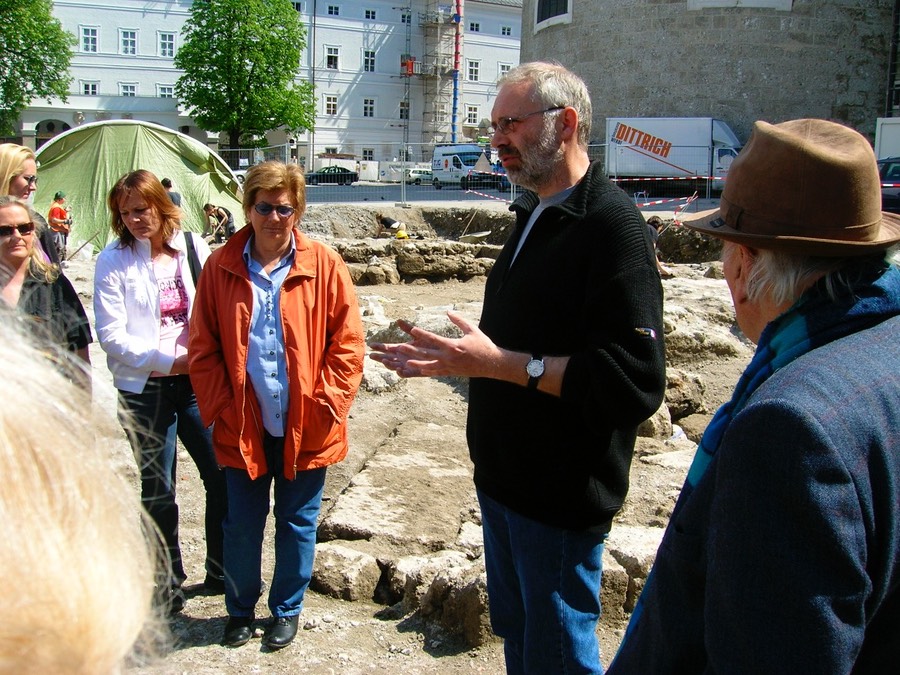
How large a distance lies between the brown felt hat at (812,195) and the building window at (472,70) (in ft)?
184

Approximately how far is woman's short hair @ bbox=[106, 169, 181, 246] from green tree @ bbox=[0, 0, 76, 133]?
42.1 m

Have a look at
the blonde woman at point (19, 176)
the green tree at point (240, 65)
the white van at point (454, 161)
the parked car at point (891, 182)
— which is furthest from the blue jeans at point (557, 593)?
the green tree at point (240, 65)

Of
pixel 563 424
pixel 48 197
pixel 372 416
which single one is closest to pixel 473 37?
pixel 48 197

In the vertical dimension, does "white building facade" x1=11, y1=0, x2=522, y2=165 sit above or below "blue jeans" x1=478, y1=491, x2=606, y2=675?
above

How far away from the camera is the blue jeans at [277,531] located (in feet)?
10.7

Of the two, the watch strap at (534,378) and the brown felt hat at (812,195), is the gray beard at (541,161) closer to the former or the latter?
the watch strap at (534,378)

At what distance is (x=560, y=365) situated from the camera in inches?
87.8

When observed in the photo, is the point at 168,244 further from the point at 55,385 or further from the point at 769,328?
the point at 55,385

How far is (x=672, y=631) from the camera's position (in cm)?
145

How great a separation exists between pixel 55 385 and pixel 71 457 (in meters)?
0.07

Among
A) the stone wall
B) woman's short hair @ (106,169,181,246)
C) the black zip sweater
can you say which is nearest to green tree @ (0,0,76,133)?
the stone wall

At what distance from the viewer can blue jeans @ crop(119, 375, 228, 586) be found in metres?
3.46

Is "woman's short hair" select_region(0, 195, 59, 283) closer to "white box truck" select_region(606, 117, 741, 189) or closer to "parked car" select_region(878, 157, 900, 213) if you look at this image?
"parked car" select_region(878, 157, 900, 213)

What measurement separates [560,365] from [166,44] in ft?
174
